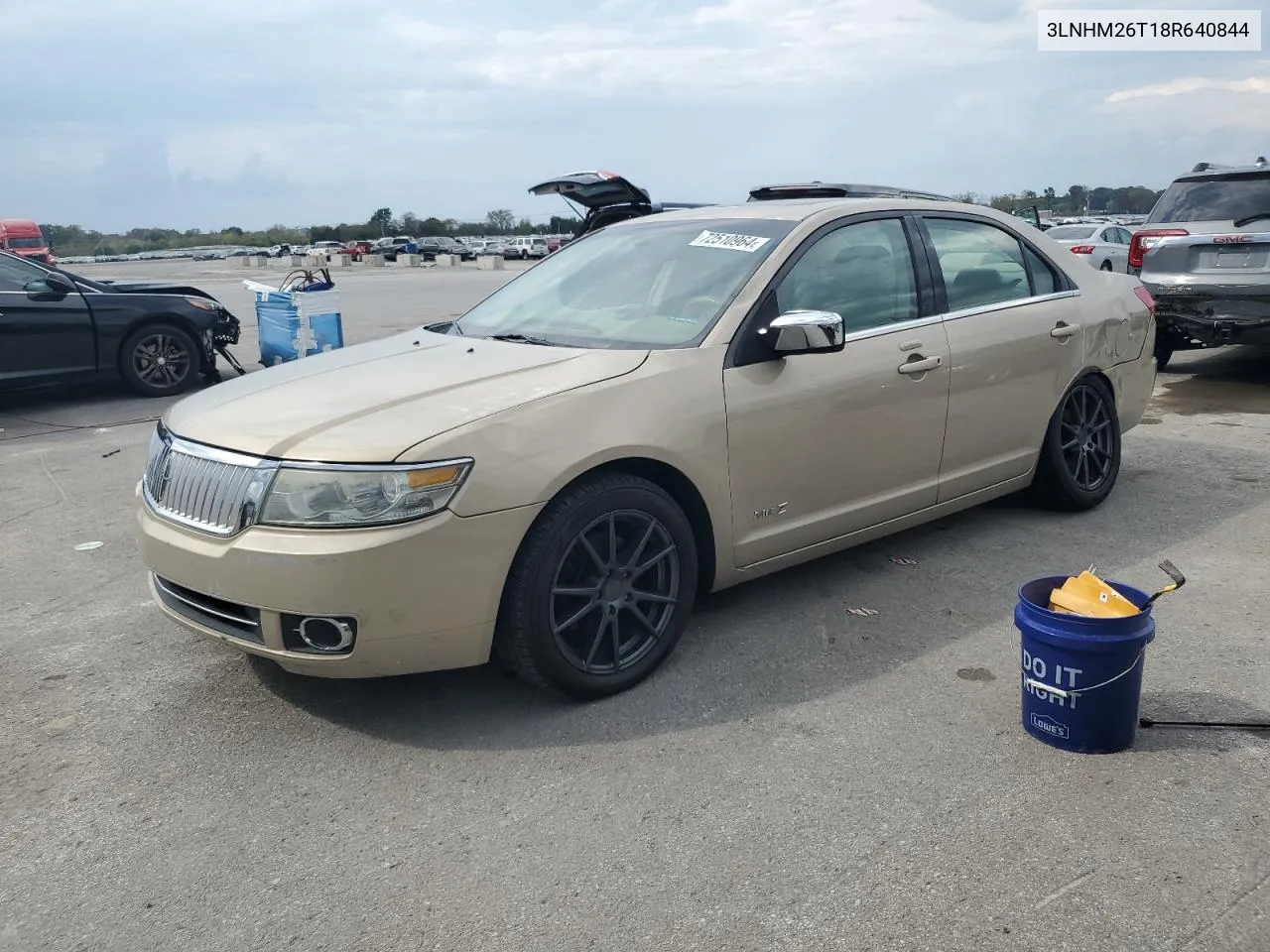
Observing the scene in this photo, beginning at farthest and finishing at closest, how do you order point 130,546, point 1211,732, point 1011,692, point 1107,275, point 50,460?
point 50,460, point 1107,275, point 130,546, point 1011,692, point 1211,732

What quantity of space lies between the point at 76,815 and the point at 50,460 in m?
5.14

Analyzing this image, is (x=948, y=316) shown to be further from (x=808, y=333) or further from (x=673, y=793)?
(x=673, y=793)

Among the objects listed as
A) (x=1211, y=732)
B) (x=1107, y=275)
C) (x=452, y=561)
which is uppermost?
(x=1107, y=275)

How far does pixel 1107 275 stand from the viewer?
580 cm

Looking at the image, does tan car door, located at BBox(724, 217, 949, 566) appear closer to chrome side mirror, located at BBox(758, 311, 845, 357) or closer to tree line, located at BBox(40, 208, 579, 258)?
chrome side mirror, located at BBox(758, 311, 845, 357)

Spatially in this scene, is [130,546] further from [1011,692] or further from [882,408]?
[1011,692]

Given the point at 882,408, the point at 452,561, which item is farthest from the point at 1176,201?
the point at 452,561

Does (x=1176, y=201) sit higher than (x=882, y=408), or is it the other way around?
(x=1176, y=201)

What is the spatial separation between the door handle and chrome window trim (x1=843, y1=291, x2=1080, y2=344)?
14 cm

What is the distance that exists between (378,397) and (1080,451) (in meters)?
3.63

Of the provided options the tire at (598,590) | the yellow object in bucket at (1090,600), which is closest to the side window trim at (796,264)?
the tire at (598,590)

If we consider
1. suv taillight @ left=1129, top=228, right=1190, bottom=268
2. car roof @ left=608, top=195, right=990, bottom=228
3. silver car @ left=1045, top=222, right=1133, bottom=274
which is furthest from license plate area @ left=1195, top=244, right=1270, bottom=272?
silver car @ left=1045, top=222, right=1133, bottom=274

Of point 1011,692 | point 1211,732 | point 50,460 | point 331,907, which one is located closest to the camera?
point 331,907

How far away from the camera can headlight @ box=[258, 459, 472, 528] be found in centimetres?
312
